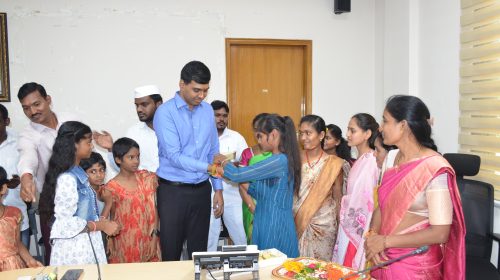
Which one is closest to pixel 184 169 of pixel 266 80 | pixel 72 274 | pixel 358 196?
pixel 72 274

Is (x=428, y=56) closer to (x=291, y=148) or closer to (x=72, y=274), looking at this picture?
(x=291, y=148)

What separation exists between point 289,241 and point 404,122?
119 cm

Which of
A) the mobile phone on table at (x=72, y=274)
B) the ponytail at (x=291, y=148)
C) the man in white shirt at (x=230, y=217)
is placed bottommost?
the man in white shirt at (x=230, y=217)

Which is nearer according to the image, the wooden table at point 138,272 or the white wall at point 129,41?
the wooden table at point 138,272

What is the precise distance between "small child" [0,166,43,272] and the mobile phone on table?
530mm

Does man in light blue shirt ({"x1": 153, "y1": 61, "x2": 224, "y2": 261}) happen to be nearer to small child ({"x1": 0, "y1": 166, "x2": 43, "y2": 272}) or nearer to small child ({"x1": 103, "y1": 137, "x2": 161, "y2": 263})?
small child ({"x1": 103, "y1": 137, "x2": 161, "y2": 263})

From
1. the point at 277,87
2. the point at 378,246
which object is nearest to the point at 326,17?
the point at 277,87

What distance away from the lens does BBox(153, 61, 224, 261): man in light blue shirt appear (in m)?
2.78

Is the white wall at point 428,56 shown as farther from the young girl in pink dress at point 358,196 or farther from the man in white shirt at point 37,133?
the man in white shirt at point 37,133

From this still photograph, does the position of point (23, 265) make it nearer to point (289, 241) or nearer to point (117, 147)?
point (117, 147)

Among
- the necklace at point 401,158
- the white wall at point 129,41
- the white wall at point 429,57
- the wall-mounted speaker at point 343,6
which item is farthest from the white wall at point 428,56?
the necklace at point 401,158

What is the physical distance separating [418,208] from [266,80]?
3443 millimetres

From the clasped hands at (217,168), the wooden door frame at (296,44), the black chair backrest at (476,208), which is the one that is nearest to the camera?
the clasped hands at (217,168)

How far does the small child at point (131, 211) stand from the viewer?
10.0 ft
